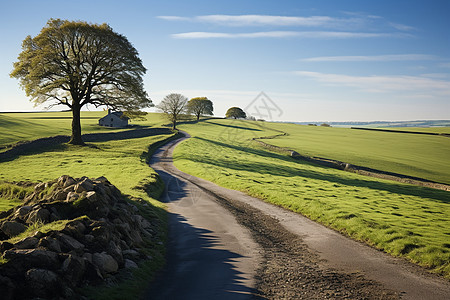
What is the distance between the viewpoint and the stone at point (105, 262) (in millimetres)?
10396

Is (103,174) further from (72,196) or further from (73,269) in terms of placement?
(73,269)

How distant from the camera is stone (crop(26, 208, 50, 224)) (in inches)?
480

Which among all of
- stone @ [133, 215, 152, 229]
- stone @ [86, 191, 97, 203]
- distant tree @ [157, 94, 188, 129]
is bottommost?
stone @ [133, 215, 152, 229]

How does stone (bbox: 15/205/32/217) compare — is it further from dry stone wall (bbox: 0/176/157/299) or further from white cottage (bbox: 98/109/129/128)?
white cottage (bbox: 98/109/129/128)

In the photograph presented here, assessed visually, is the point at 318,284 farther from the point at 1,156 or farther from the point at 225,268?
the point at 1,156

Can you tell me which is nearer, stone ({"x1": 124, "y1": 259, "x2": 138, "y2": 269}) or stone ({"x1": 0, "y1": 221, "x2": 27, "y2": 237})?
stone ({"x1": 0, "y1": 221, "x2": 27, "y2": 237})

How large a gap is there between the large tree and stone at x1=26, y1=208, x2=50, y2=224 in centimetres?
3849

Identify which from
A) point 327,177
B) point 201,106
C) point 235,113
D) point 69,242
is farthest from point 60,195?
point 235,113

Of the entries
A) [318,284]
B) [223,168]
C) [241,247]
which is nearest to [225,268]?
[241,247]

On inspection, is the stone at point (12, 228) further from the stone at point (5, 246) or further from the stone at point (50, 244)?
the stone at point (50, 244)

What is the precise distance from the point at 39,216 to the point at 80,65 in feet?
139

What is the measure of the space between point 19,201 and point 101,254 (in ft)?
36.9

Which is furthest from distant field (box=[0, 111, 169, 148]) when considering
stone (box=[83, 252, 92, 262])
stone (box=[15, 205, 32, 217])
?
stone (box=[83, 252, 92, 262])

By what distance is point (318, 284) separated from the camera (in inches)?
442
